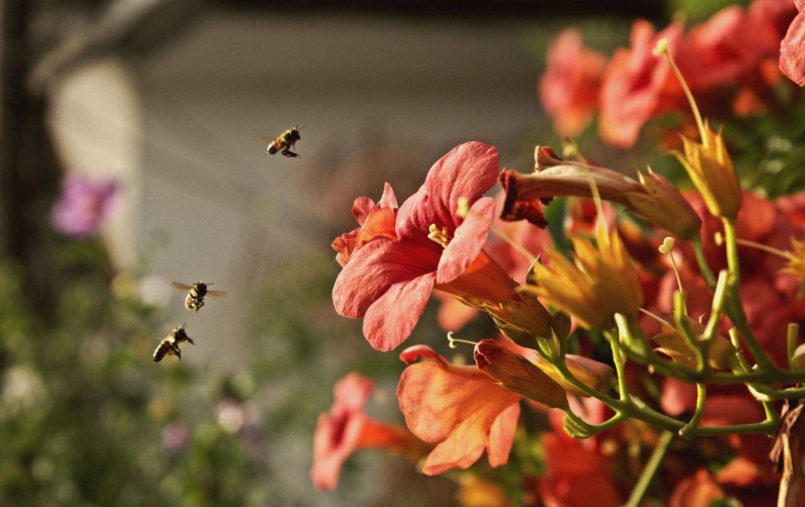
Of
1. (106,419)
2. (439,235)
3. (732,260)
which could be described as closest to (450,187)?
(439,235)

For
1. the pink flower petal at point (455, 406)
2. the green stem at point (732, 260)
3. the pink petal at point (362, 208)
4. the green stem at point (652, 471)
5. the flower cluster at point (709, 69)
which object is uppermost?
the pink petal at point (362, 208)

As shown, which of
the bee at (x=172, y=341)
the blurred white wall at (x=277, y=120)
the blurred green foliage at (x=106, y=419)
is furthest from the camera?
the blurred white wall at (x=277, y=120)

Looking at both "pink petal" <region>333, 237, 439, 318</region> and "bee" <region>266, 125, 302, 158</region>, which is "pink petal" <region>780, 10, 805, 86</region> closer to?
"pink petal" <region>333, 237, 439, 318</region>

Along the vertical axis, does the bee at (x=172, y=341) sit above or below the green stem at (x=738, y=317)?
below

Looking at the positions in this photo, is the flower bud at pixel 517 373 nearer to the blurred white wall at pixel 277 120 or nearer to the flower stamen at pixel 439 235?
the flower stamen at pixel 439 235

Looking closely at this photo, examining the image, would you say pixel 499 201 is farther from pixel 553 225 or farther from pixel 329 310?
pixel 329 310

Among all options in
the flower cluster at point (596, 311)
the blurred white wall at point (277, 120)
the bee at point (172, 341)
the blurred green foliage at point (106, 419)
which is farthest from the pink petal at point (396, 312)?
the blurred white wall at point (277, 120)

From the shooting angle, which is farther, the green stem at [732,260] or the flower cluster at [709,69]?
the flower cluster at [709,69]
